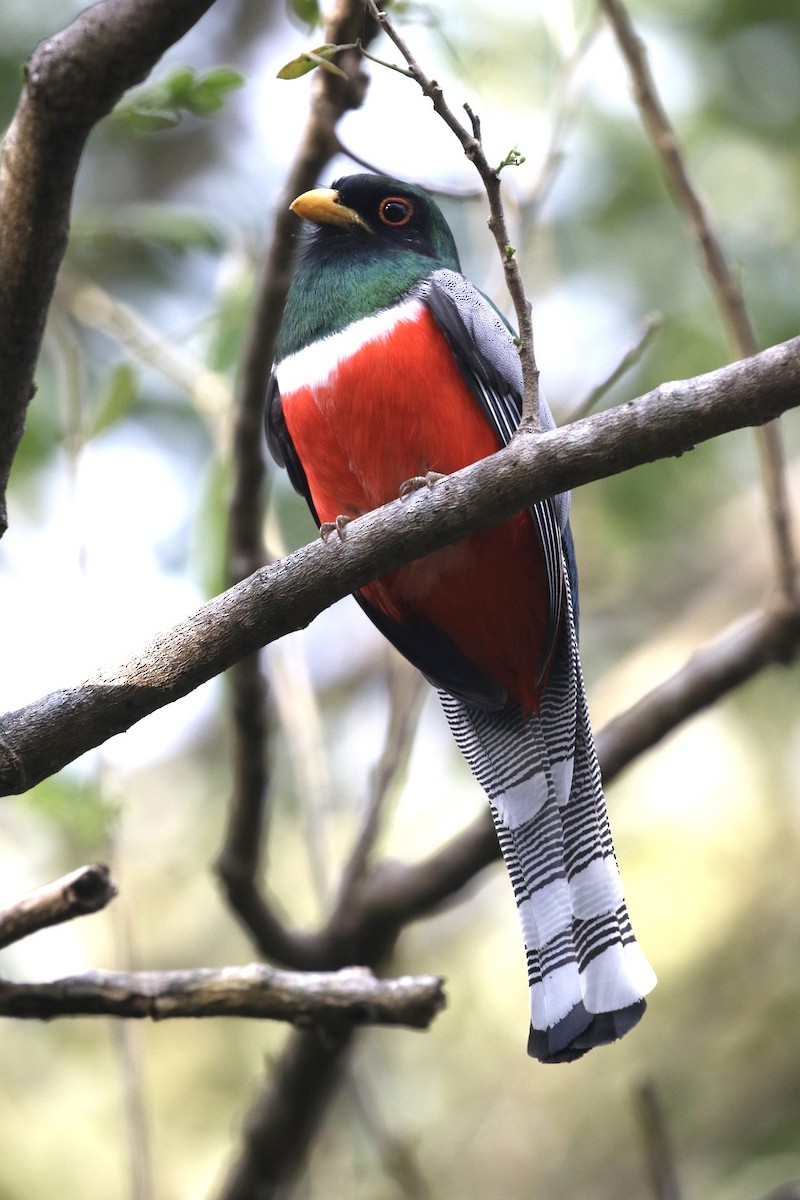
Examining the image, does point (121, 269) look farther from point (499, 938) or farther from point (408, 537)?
point (408, 537)

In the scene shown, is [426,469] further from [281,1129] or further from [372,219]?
[281,1129]

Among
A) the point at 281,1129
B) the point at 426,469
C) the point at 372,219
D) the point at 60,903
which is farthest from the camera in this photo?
the point at 281,1129

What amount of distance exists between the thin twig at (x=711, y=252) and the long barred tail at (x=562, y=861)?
866 millimetres

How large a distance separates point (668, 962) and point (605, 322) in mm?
3250

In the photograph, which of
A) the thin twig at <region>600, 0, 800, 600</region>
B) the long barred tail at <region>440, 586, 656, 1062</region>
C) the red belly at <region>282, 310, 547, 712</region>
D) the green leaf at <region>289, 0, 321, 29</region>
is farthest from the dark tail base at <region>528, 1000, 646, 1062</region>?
the green leaf at <region>289, 0, 321, 29</region>

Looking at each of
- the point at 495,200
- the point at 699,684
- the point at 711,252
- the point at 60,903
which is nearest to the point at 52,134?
the point at 495,200

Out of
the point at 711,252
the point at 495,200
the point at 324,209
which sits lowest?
the point at 711,252

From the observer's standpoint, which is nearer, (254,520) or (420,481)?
(420,481)

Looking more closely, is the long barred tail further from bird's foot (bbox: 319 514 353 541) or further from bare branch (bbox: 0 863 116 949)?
bare branch (bbox: 0 863 116 949)

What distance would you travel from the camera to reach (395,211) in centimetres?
361

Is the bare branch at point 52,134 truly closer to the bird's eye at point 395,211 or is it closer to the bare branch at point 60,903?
the bare branch at point 60,903

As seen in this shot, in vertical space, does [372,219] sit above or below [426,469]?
above

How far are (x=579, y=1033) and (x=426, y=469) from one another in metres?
1.32

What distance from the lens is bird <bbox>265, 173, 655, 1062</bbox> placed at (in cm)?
305
